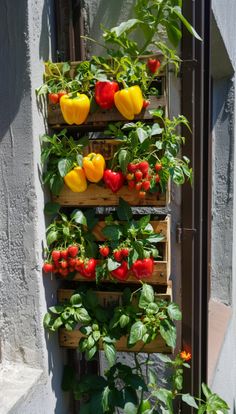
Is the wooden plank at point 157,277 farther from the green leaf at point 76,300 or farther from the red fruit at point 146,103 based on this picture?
the red fruit at point 146,103

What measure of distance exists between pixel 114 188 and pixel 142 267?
33 centimetres

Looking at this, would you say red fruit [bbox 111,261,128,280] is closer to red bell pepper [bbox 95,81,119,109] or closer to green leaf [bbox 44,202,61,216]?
green leaf [bbox 44,202,61,216]

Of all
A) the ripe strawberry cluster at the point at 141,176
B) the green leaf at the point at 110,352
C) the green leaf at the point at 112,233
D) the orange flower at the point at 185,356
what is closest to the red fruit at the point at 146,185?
the ripe strawberry cluster at the point at 141,176

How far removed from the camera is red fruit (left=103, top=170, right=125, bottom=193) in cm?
156

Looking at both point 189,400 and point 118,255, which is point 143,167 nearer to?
point 118,255

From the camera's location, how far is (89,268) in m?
1.61

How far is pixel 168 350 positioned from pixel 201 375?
579 millimetres

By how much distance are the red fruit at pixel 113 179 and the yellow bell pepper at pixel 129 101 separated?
9.0 inches

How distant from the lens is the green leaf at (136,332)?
62.1 inches

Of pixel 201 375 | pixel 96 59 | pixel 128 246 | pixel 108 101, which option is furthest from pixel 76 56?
pixel 201 375

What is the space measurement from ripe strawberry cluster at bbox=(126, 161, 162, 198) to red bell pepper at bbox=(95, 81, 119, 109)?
0.26 m

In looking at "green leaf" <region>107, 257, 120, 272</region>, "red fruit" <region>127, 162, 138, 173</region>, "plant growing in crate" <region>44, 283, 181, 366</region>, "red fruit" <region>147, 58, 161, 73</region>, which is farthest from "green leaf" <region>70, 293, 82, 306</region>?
"red fruit" <region>147, 58, 161, 73</region>

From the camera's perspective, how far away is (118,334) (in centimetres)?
167

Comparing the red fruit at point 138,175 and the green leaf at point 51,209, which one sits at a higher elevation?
the red fruit at point 138,175
